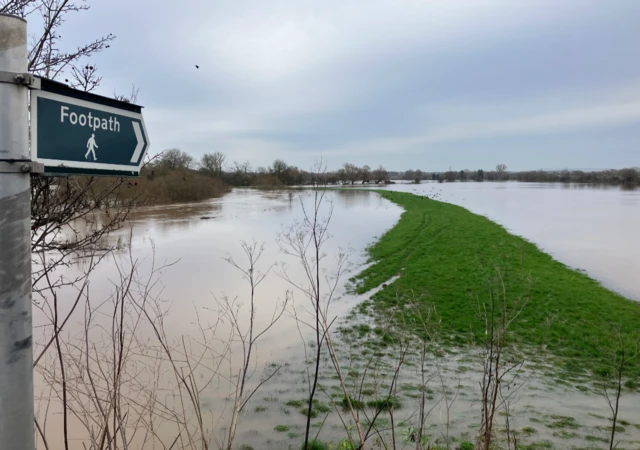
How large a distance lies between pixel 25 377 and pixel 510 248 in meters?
17.0

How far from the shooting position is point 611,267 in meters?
13.2

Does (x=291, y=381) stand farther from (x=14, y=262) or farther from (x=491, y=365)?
(x=14, y=262)

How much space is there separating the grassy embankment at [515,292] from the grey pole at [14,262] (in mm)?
2436

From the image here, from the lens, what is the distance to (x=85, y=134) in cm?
124

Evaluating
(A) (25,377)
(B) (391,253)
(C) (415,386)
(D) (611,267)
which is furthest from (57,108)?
(D) (611,267)

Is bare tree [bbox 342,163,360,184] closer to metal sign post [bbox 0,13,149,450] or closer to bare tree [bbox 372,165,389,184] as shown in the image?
bare tree [bbox 372,165,389,184]

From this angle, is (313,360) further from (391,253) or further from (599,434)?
(391,253)

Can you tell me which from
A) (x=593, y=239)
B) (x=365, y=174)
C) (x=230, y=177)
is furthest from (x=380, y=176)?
(x=593, y=239)

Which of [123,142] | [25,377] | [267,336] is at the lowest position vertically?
[267,336]

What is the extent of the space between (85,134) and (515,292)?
34.2 feet

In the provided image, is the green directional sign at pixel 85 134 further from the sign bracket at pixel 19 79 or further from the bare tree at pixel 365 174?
the bare tree at pixel 365 174

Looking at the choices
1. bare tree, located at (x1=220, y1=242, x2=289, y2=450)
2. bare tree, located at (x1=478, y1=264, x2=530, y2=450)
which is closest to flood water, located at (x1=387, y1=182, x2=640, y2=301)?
bare tree, located at (x1=478, y1=264, x2=530, y2=450)

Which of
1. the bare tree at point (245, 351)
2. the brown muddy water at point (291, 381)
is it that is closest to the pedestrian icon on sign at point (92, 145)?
the bare tree at point (245, 351)

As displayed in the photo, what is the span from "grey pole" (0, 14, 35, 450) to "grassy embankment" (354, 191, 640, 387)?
2.44m
